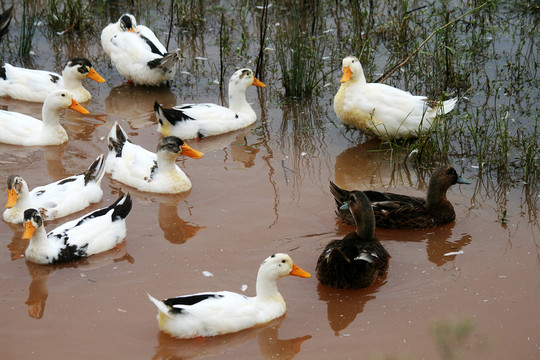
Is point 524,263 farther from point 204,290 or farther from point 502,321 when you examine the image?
point 204,290

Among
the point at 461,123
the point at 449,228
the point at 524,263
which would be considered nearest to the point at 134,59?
the point at 461,123

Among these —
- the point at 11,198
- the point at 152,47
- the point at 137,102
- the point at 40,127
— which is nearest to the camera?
the point at 11,198

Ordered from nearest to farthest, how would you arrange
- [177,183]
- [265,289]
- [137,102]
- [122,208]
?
[265,289] < [122,208] < [177,183] < [137,102]

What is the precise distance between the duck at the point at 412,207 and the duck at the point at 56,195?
6.92ft

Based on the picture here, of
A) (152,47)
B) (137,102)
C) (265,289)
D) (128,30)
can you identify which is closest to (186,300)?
(265,289)

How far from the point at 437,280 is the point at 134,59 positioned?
5.38 meters

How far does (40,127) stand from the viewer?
8523mm

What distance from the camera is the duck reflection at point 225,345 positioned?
16.6ft

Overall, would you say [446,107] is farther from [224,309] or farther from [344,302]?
[224,309]

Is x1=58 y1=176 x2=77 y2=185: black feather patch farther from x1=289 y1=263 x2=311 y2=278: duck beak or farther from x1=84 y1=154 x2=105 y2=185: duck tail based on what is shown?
x1=289 y1=263 x2=311 y2=278: duck beak

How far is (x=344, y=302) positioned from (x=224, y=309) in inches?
36.7

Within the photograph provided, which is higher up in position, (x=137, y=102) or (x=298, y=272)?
(x=137, y=102)

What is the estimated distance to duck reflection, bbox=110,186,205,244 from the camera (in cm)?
665

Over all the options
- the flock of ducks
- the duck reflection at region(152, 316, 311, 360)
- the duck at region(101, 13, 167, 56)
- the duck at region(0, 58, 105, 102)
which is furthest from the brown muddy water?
the duck at region(101, 13, 167, 56)
